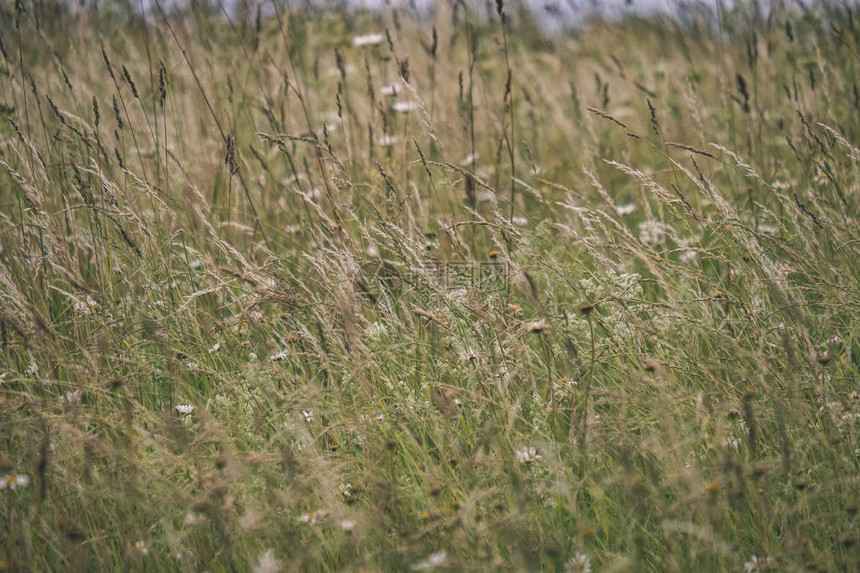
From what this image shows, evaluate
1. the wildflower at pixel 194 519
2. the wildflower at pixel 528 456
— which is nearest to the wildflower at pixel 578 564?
the wildflower at pixel 528 456

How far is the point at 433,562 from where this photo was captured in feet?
3.61

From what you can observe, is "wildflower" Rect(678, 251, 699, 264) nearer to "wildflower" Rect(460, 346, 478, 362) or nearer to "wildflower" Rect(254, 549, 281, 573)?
"wildflower" Rect(460, 346, 478, 362)

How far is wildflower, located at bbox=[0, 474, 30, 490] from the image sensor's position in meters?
1.31

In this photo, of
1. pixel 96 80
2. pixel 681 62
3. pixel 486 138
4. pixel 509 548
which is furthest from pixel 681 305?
pixel 681 62

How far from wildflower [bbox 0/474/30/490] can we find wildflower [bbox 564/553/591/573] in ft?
3.63

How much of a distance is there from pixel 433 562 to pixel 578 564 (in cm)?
25

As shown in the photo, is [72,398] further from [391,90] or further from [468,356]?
[391,90]

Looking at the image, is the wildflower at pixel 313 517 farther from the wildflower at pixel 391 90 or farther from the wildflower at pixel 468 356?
the wildflower at pixel 391 90

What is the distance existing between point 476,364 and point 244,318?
66 centimetres

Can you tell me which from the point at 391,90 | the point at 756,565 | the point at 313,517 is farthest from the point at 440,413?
the point at 391,90

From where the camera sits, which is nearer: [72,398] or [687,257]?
[72,398]

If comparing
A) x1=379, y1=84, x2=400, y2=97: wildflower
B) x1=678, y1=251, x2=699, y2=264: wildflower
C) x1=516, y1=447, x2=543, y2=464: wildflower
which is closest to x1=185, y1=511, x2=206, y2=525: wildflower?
x1=516, y1=447, x2=543, y2=464: wildflower

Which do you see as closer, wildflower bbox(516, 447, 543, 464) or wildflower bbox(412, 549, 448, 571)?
wildflower bbox(412, 549, 448, 571)

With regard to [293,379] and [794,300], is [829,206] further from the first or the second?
[293,379]
